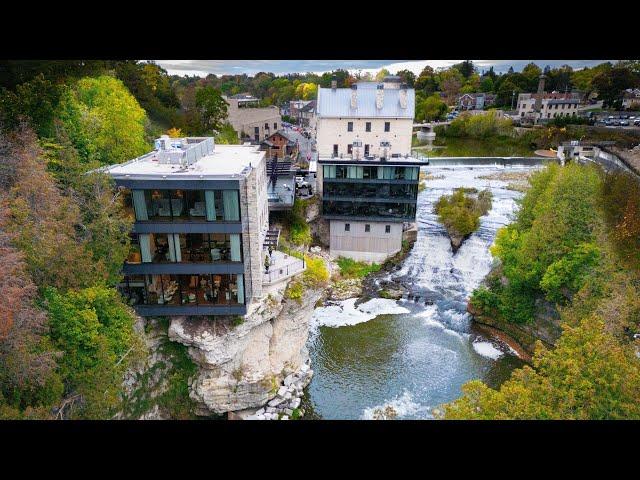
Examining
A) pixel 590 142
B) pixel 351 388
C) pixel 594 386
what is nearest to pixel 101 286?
pixel 351 388

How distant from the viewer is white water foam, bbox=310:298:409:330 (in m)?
21.3

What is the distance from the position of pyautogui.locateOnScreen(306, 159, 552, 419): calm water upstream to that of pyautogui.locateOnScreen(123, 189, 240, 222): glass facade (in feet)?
26.1

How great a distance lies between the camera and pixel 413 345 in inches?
766

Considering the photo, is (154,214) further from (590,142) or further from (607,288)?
(590,142)

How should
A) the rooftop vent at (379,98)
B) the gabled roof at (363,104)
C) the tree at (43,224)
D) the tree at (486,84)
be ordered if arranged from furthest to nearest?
the tree at (486,84), the rooftop vent at (379,98), the gabled roof at (363,104), the tree at (43,224)

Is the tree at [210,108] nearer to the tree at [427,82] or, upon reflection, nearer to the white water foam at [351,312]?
the white water foam at [351,312]

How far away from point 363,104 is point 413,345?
14718 mm

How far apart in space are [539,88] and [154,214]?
98.0 ft

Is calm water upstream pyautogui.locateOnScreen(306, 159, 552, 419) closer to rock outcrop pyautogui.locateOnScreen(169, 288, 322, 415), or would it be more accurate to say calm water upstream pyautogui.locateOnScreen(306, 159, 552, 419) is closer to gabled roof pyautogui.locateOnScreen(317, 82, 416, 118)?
rock outcrop pyautogui.locateOnScreen(169, 288, 322, 415)

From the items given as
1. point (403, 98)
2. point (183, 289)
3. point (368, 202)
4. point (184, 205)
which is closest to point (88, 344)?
point (183, 289)

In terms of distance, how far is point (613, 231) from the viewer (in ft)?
58.3

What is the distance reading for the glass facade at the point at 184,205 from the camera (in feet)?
42.9

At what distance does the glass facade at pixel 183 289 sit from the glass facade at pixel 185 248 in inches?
24.2

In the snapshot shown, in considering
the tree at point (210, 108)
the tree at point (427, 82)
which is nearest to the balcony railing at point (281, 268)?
the tree at point (210, 108)
